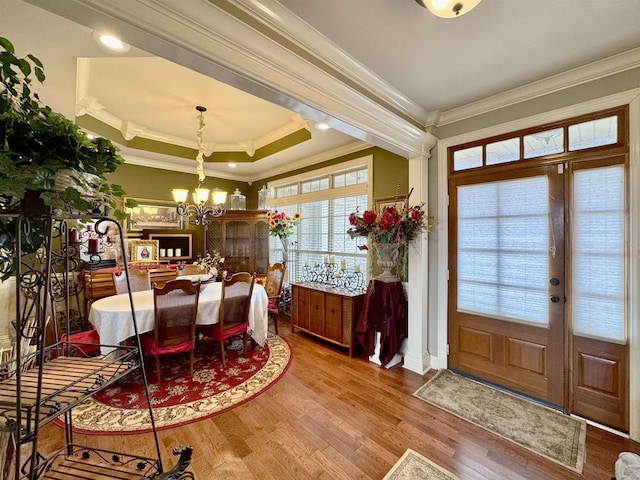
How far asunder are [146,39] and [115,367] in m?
1.44

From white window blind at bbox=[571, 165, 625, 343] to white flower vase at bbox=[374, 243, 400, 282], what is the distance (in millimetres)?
1505

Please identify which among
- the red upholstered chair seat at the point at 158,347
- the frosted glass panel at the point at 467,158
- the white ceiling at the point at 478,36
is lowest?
the red upholstered chair seat at the point at 158,347

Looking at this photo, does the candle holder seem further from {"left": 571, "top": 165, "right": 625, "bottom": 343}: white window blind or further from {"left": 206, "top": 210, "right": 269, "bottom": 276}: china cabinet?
{"left": 571, "top": 165, "right": 625, "bottom": 343}: white window blind

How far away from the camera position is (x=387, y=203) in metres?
3.45

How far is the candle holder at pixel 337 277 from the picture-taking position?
3.76m

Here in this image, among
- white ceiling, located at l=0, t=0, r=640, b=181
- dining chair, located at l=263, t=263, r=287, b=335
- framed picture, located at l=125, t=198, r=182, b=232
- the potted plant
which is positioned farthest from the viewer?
framed picture, located at l=125, t=198, r=182, b=232

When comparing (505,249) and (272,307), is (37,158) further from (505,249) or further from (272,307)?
(272,307)

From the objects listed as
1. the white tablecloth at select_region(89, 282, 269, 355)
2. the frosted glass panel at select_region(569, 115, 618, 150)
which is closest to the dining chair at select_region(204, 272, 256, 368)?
the white tablecloth at select_region(89, 282, 269, 355)

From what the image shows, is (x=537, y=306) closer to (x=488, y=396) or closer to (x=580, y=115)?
(x=488, y=396)

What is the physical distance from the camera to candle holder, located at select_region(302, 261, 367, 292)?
12.3ft

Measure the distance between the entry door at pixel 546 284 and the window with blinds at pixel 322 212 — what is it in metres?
1.43

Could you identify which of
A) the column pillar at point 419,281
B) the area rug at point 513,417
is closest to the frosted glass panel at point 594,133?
the column pillar at point 419,281

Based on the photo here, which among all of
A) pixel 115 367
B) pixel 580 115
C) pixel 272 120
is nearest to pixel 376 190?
pixel 272 120

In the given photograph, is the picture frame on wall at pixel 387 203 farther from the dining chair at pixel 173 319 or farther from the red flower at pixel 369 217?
the dining chair at pixel 173 319
